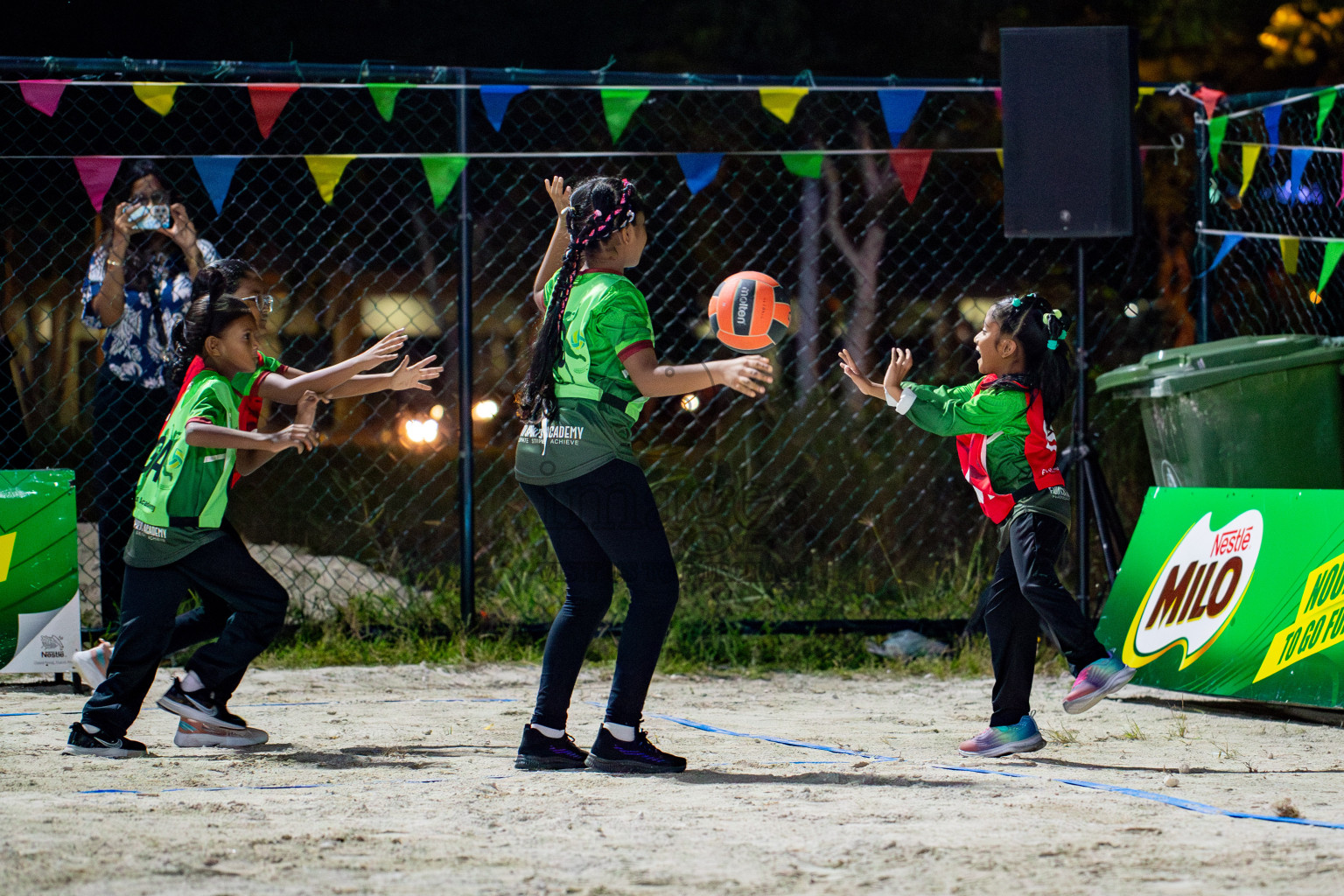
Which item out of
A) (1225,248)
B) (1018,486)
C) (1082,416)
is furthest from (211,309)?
(1225,248)

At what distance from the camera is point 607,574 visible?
3.91 m

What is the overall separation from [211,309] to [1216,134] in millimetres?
4664

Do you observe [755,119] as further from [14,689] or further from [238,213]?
[14,689]

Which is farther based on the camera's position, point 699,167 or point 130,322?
point 699,167

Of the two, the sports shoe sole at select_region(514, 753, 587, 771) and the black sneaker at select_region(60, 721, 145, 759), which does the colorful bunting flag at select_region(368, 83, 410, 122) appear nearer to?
→ the black sneaker at select_region(60, 721, 145, 759)

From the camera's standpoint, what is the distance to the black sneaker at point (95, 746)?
405 centimetres

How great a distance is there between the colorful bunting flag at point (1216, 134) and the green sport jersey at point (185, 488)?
4685mm

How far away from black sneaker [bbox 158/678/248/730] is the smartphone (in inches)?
87.6

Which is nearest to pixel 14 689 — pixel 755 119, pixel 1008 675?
pixel 1008 675

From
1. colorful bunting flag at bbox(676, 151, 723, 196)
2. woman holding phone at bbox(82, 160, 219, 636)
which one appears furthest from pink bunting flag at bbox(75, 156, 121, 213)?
colorful bunting flag at bbox(676, 151, 723, 196)

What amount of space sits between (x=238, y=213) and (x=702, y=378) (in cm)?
588

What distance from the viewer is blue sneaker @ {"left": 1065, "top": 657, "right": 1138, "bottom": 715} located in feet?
13.7

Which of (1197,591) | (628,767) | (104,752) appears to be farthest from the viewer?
(1197,591)

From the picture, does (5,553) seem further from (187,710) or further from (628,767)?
(628,767)
